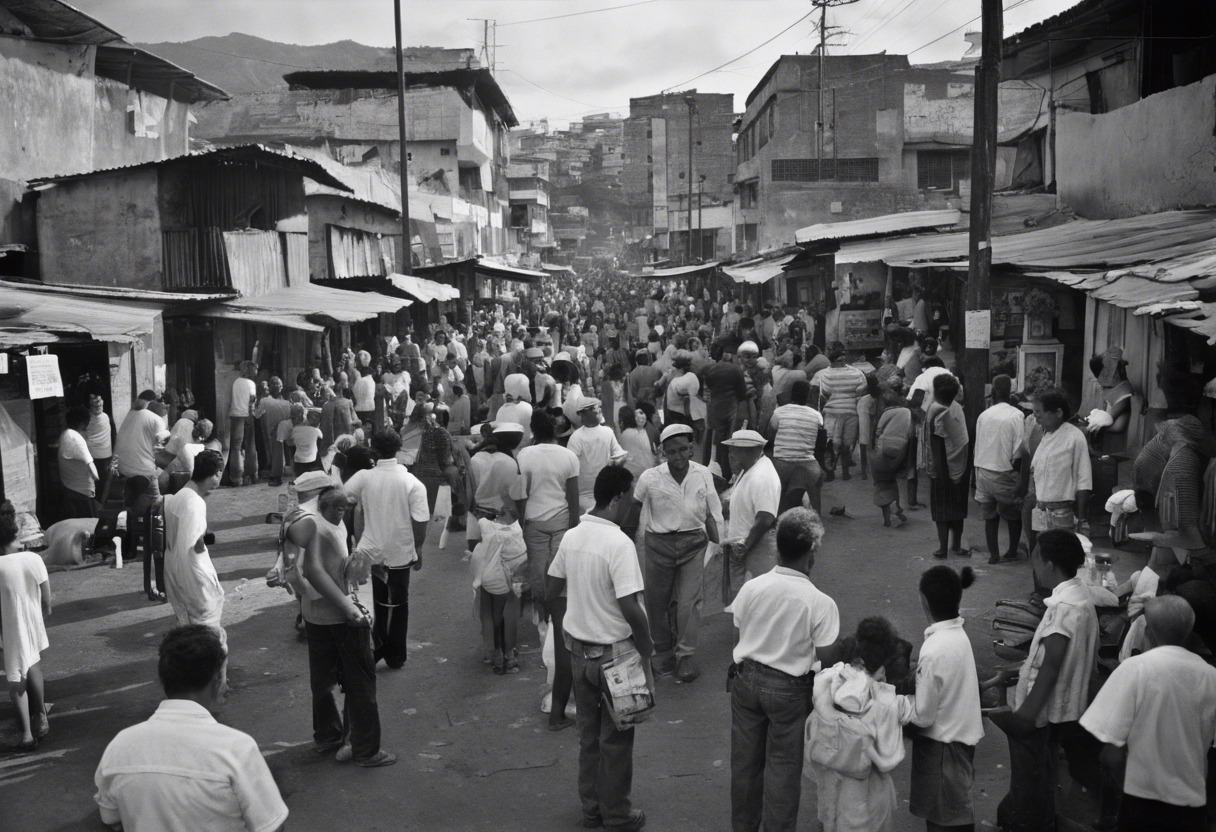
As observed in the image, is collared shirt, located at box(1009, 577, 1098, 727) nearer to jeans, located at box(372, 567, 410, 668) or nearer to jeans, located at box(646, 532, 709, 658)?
jeans, located at box(646, 532, 709, 658)

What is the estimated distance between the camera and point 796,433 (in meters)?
9.72

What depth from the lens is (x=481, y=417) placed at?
1673cm

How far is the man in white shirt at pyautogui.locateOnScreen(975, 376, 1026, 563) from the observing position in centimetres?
945

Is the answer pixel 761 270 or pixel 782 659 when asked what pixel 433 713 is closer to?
pixel 782 659

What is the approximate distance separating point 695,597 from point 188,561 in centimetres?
322

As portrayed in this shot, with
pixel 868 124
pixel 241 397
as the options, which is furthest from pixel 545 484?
pixel 868 124

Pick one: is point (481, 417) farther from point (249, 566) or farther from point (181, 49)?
point (181, 49)

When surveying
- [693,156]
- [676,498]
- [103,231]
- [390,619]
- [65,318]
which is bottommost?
[390,619]

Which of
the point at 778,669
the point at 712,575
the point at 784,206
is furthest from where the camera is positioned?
the point at 784,206

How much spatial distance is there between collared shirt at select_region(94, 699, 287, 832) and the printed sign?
8909mm

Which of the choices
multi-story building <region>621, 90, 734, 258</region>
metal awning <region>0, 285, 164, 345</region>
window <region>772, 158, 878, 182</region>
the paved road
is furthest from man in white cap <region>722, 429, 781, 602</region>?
multi-story building <region>621, 90, 734, 258</region>

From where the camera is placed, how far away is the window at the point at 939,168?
138 feet

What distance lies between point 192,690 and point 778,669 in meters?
2.39

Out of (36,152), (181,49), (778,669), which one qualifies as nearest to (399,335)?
(36,152)
